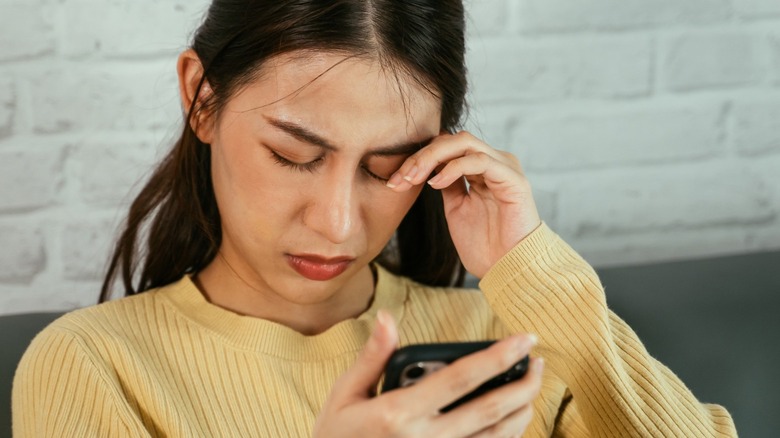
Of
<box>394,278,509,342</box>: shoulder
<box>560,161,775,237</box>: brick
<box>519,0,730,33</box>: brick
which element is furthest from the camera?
<box>560,161,775,237</box>: brick

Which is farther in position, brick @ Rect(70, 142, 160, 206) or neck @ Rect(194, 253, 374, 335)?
brick @ Rect(70, 142, 160, 206)

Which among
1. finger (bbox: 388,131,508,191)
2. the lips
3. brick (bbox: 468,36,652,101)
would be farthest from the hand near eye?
brick (bbox: 468,36,652,101)

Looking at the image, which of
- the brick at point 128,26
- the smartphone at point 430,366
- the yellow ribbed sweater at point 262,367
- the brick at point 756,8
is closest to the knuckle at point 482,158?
the yellow ribbed sweater at point 262,367

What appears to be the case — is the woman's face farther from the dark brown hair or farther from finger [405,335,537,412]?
finger [405,335,537,412]

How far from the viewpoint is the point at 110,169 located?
1.36 meters

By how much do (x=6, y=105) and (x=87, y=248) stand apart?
0.22m

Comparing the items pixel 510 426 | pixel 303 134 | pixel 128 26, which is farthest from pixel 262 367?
pixel 128 26

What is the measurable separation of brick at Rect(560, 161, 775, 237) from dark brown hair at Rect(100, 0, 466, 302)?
0.35m

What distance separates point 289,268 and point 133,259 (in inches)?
10.9

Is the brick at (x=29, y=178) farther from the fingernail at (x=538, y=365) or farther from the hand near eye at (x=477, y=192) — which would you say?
the fingernail at (x=538, y=365)

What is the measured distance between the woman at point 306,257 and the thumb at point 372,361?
0.52 ft

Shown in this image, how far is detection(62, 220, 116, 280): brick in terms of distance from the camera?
138 cm

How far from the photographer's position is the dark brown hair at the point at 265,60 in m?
0.98

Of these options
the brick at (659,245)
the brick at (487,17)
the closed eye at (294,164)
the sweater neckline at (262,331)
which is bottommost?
the brick at (659,245)
